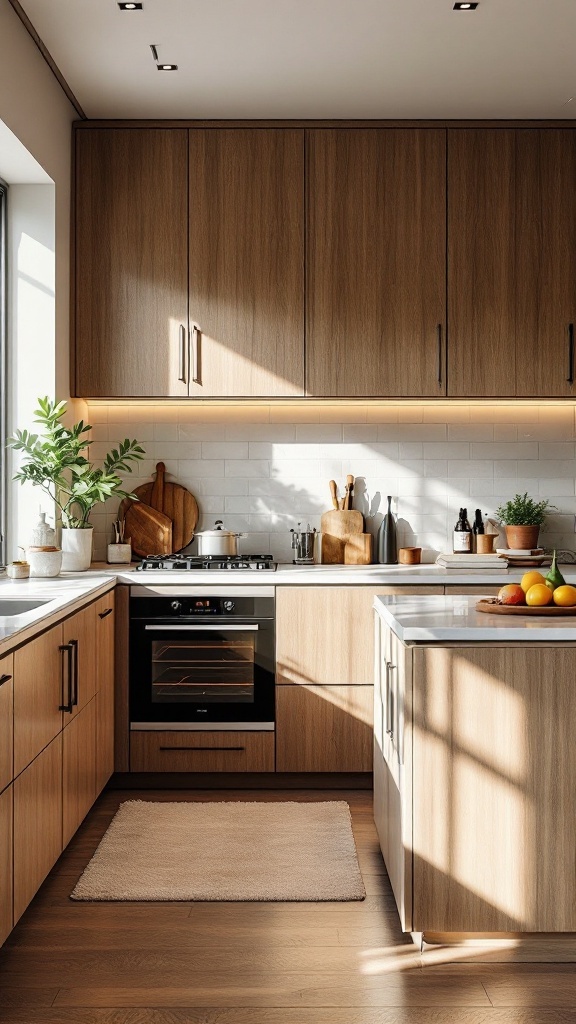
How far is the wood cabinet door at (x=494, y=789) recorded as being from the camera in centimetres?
240

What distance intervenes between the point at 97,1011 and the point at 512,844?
114cm

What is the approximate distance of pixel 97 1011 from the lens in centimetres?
223

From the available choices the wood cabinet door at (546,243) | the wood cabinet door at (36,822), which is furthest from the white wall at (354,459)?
the wood cabinet door at (36,822)

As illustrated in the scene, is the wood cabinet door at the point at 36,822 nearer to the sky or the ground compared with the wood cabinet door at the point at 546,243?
nearer to the ground

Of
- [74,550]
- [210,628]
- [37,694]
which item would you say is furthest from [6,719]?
[74,550]

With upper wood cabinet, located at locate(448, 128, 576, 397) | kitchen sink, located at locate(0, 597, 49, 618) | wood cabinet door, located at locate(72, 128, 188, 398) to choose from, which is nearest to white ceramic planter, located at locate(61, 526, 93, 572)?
wood cabinet door, located at locate(72, 128, 188, 398)

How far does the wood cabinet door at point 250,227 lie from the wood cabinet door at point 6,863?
2351mm

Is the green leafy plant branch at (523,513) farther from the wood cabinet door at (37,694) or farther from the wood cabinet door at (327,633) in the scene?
the wood cabinet door at (37,694)

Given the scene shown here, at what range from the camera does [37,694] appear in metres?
2.63

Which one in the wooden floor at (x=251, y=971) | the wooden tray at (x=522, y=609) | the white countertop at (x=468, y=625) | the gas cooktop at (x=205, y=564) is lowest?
the wooden floor at (x=251, y=971)

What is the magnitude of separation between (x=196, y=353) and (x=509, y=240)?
5.08 feet

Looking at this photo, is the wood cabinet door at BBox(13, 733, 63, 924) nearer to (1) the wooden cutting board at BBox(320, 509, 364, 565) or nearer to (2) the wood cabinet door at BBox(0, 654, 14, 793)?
(2) the wood cabinet door at BBox(0, 654, 14, 793)

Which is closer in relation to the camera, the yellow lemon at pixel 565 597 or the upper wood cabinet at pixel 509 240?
the yellow lemon at pixel 565 597

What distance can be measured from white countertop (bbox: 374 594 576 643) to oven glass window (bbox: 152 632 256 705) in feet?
3.95
